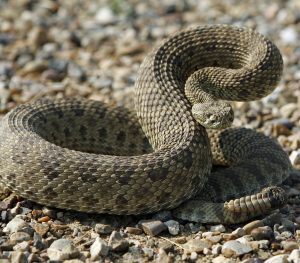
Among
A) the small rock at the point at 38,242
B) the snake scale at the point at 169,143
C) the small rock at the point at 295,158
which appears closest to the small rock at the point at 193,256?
the snake scale at the point at 169,143

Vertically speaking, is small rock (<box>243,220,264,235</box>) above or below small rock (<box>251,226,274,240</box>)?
above

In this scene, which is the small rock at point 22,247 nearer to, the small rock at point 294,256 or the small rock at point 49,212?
the small rock at point 49,212

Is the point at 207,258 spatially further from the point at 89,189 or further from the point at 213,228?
the point at 89,189

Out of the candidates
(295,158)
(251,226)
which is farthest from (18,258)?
(295,158)

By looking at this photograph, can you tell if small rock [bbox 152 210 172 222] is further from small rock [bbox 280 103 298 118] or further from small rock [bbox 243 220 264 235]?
small rock [bbox 280 103 298 118]

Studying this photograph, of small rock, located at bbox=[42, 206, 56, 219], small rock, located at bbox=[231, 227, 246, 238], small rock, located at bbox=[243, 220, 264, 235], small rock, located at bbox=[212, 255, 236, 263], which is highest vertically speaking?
small rock, located at bbox=[42, 206, 56, 219]

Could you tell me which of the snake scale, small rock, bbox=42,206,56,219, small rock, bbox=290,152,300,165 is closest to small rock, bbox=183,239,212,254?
the snake scale

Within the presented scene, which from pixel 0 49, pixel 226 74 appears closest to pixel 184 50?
pixel 226 74

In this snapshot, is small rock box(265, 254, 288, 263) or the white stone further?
the white stone

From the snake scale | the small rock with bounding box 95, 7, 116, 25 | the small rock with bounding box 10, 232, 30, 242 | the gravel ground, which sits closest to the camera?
the gravel ground
